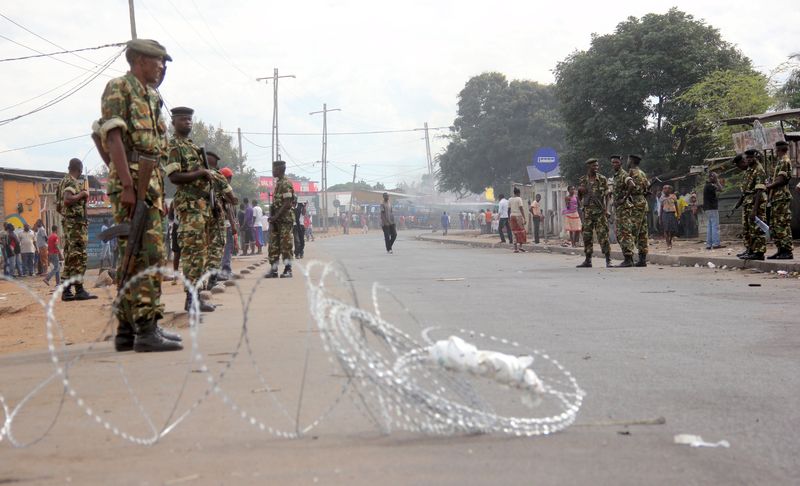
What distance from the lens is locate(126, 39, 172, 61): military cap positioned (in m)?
6.29

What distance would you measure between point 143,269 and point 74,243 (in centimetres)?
565

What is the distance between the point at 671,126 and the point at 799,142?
1480cm

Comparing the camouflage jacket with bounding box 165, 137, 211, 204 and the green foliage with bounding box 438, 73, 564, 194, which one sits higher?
the green foliage with bounding box 438, 73, 564, 194

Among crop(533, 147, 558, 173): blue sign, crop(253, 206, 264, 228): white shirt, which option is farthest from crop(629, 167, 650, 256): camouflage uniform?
crop(253, 206, 264, 228): white shirt

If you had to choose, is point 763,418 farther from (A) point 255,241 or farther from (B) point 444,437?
(A) point 255,241

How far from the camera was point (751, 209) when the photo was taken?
14.4 metres

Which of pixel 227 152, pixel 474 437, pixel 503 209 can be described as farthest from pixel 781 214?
pixel 227 152

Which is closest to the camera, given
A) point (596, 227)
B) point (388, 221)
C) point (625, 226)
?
point (625, 226)

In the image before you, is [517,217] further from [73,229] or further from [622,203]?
[73,229]

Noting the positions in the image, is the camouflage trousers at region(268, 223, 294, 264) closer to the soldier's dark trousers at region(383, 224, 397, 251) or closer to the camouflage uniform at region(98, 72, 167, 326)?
the camouflage uniform at region(98, 72, 167, 326)

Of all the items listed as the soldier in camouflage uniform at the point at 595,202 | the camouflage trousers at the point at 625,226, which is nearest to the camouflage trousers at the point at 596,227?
the soldier in camouflage uniform at the point at 595,202

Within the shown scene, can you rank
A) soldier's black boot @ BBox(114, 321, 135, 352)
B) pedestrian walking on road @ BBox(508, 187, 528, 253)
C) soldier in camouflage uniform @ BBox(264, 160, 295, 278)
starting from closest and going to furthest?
1. soldier's black boot @ BBox(114, 321, 135, 352)
2. soldier in camouflage uniform @ BBox(264, 160, 295, 278)
3. pedestrian walking on road @ BBox(508, 187, 528, 253)

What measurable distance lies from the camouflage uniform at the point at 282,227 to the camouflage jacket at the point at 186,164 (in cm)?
497

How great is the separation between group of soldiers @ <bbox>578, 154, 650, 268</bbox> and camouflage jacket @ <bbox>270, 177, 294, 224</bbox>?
5.14 metres
